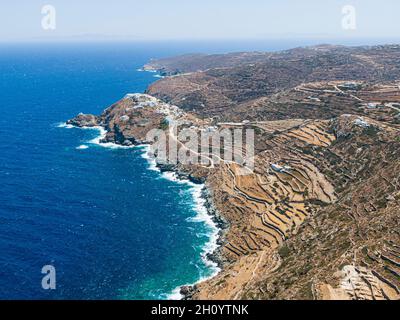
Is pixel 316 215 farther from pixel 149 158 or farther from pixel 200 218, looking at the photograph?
pixel 149 158

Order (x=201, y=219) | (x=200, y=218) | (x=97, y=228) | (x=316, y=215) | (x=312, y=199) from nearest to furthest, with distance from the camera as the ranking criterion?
(x=316, y=215) → (x=97, y=228) → (x=312, y=199) → (x=201, y=219) → (x=200, y=218)

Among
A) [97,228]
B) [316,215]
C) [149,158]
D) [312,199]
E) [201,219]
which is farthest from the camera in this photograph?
[149,158]

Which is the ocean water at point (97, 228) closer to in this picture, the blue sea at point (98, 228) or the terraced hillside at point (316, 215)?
the blue sea at point (98, 228)

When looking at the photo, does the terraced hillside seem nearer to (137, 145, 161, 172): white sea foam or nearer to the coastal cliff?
the coastal cliff

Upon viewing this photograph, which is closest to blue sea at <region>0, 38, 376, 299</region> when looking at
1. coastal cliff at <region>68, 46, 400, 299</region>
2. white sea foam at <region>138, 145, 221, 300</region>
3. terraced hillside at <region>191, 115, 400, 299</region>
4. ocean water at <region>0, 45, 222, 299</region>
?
ocean water at <region>0, 45, 222, 299</region>

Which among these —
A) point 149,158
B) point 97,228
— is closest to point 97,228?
point 97,228

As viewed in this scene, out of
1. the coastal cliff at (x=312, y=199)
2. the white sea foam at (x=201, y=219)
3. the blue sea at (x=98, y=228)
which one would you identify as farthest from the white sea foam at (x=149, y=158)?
the coastal cliff at (x=312, y=199)

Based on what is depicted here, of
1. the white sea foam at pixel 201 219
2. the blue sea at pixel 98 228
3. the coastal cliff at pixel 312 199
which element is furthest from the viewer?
the white sea foam at pixel 201 219

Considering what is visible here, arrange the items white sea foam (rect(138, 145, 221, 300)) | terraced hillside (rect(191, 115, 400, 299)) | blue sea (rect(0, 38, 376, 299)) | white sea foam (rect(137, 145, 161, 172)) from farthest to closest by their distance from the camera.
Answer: white sea foam (rect(137, 145, 161, 172))
white sea foam (rect(138, 145, 221, 300))
blue sea (rect(0, 38, 376, 299))
terraced hillside (rect(191, 115, 400, 299))

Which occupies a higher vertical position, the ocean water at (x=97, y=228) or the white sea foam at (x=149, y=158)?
the white sea foam at (x=149, y=158)

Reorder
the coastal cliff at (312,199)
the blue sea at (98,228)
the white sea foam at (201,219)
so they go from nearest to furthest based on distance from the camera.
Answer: the coastal cliff at (312,199), the blue sea at (98,228), the white sea foam at (201,219)

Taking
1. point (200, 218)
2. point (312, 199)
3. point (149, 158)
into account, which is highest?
point (149, 158)

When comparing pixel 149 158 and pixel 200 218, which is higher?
pixel 149 158
